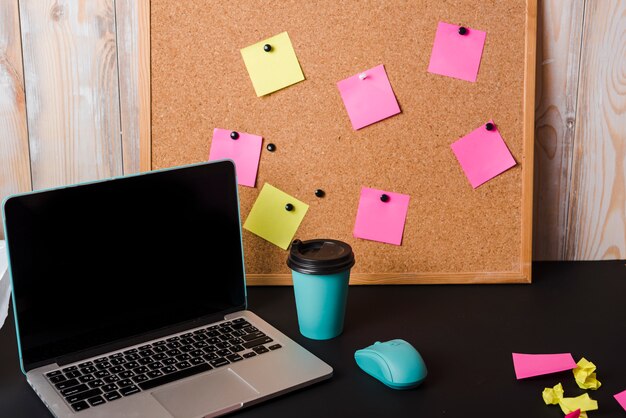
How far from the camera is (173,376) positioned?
896 mm

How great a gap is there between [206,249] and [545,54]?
590 millimetres

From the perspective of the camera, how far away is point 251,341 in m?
0.98

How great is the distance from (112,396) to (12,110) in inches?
21.6

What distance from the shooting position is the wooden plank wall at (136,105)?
116 cm

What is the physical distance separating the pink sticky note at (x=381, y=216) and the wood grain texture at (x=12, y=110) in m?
0.53

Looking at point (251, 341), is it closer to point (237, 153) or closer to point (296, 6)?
point (237, 153)

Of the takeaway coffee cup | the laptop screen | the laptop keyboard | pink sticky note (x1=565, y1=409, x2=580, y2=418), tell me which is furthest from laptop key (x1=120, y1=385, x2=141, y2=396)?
pink sticky note (x1=565, y1=409, x2=580, y2=418)

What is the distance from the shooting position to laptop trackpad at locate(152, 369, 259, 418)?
2.75ft

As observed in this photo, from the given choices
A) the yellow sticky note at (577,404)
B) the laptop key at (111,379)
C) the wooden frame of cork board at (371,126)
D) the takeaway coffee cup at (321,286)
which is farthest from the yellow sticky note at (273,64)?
the yellow sticky note at (577,404)

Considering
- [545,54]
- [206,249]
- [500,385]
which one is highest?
[545,54]

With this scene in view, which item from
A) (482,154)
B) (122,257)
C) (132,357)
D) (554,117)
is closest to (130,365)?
(132,357)

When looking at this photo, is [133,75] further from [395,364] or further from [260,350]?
[395,364]

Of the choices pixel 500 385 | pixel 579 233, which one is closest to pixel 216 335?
pixel 500 385

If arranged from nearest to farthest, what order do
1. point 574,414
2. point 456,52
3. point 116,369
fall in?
point 574,414 < point 116,369 < point 456,52
